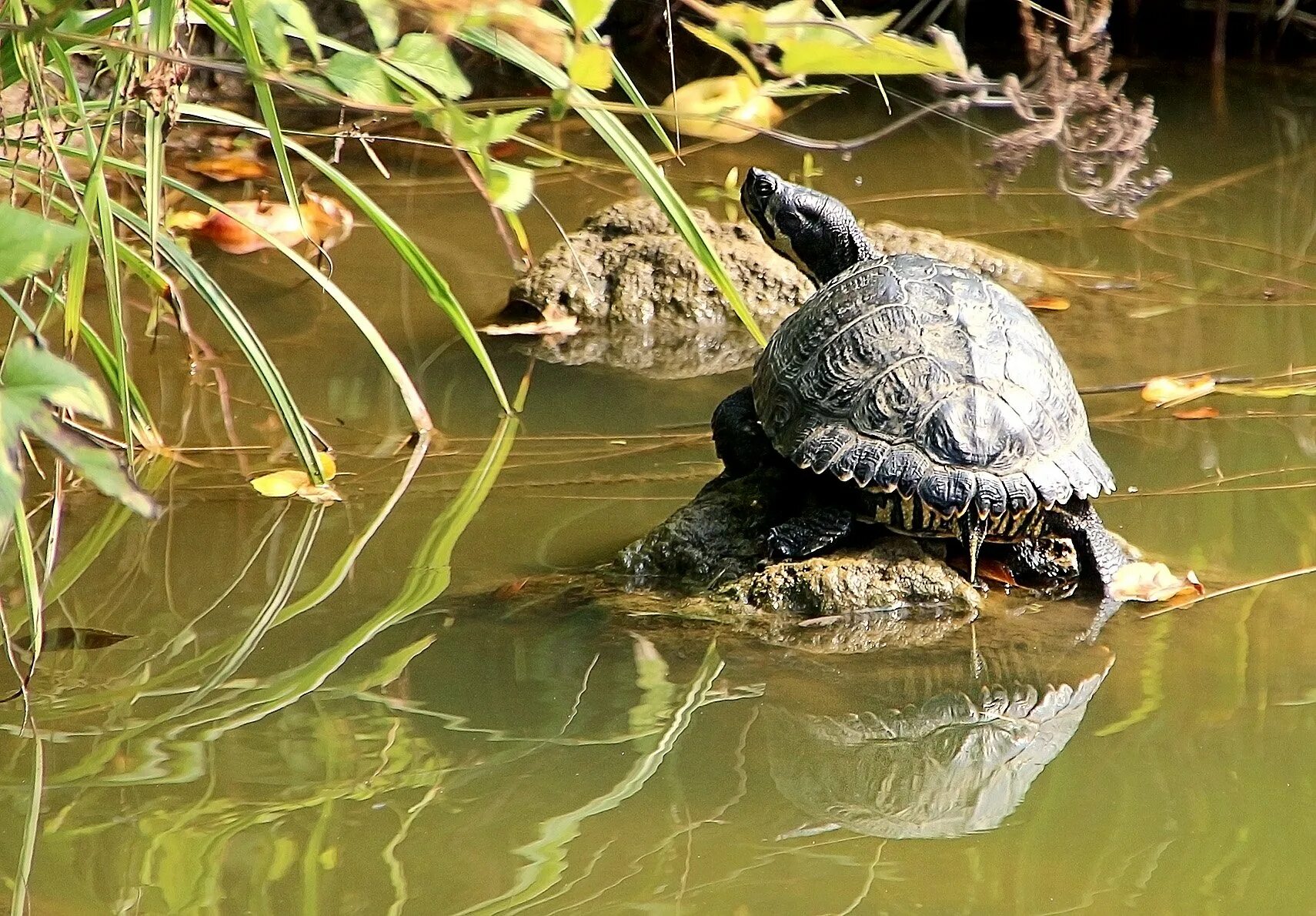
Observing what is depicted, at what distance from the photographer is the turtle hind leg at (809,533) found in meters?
2.43

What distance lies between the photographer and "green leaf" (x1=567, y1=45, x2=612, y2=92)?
3.14 feet

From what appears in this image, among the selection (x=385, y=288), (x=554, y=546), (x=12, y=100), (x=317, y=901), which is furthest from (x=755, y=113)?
(x=12, y=100)

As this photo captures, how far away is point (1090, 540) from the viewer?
2443 millimetres

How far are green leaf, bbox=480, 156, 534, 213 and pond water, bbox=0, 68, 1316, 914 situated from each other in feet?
2.81

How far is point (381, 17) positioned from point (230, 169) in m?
3.95

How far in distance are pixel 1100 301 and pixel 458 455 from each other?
203 cm

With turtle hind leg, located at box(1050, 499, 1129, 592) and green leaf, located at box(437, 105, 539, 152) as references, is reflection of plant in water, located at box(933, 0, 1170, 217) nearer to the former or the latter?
green leaf, located at box(437, 105, 539, 152)

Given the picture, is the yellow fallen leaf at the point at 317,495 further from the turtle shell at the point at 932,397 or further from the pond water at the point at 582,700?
the turtle shell at the point at 932,397

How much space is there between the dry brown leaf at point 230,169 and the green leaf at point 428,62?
12.7 feet

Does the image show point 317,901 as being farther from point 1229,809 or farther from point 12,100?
point 12,100

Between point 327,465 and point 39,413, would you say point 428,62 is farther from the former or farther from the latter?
point 327,465

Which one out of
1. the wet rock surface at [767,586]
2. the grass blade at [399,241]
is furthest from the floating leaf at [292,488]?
the wet rock surface at [767,586]

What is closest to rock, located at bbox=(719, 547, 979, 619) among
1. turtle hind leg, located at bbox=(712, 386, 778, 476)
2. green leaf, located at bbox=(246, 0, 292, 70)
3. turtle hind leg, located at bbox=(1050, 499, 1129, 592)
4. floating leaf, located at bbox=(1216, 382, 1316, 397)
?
turtle hind leg, located at bbox=(1050, 499, 1129, 592)

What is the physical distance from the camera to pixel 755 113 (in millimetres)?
1548
